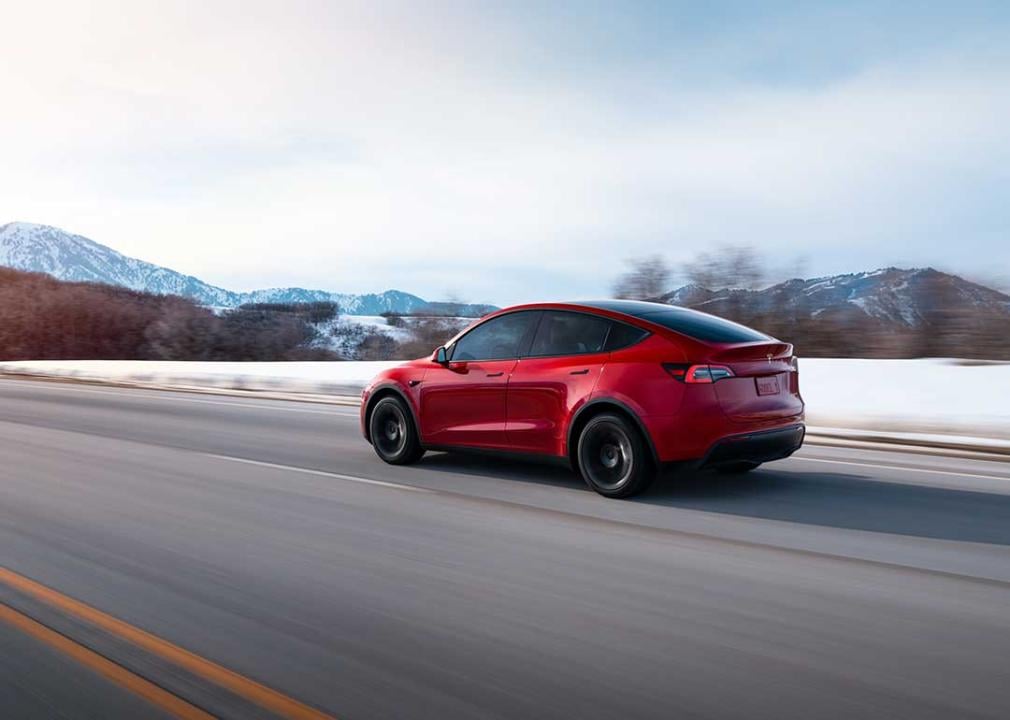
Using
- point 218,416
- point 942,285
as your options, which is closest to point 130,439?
point 218,416

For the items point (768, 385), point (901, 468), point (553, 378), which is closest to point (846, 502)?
point (768, 385)

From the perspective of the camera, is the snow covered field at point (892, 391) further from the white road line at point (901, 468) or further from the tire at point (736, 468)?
the tire at point (736, 468)

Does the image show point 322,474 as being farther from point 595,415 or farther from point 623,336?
point 623,336

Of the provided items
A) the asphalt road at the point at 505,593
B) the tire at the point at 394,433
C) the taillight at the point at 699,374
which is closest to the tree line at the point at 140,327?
the tire at the point at 394,433

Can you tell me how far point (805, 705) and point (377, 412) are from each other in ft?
20.6

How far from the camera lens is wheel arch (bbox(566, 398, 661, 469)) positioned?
22.4 feet

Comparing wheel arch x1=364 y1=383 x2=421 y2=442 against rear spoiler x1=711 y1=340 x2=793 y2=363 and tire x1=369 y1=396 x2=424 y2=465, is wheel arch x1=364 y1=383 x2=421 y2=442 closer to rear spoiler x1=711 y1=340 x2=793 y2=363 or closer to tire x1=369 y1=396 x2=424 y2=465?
tire x1=369 y1=396 x2=424 y2=465

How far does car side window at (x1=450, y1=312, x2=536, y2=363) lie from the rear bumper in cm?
197

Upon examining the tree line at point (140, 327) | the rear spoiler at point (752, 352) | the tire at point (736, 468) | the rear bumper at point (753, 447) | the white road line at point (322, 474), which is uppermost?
the tree line at point (140, 327)

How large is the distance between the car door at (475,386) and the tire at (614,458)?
90cm

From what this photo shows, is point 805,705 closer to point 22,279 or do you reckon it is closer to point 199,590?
point 199,590

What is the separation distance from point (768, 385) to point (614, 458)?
1.29 m

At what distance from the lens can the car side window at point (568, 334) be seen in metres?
7.45

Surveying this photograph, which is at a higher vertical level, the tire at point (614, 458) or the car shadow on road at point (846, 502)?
the tire at point (614, 458)
